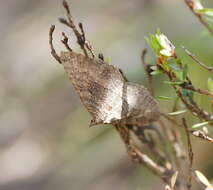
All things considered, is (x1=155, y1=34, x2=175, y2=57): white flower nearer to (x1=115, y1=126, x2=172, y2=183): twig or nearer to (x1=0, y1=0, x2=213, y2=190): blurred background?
(x1=115, y1=126, x2=172, y2=183): twig

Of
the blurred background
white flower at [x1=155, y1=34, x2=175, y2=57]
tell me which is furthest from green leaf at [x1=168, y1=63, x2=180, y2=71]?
the blurred background

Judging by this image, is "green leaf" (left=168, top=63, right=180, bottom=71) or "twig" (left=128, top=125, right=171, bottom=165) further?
"twig" (left=128, top=125, right=171, bottom=165)

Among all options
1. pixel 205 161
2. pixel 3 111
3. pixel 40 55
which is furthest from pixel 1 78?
pixel 205 161

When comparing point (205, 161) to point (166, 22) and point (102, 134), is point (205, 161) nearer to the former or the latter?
point (102, 134)

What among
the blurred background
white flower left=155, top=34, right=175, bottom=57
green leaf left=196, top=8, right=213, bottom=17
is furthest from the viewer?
the blurred background

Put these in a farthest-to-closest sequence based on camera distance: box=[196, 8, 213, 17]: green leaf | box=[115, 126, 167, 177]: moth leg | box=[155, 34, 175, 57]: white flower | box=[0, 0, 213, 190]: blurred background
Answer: box=[0, 0, 213, 190]: blurred background → box=[115, 126, 167, 177]: moth leg → box=[155, 34, 175, 57]: white flower → box=[196, 8, 213, 17]: green leaf

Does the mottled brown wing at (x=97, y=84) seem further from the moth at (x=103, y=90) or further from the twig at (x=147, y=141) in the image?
the twig at (x=147, y=141)

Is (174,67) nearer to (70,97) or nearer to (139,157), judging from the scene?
(139,157)

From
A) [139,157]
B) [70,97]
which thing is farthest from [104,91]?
[70,97]
